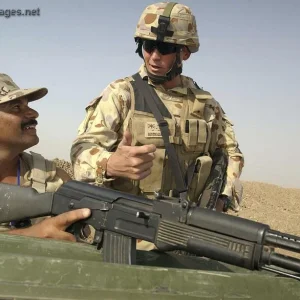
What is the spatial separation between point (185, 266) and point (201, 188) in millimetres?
1379

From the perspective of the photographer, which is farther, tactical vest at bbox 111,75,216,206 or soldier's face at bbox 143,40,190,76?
soldier's face at bbox 143,40,190,76

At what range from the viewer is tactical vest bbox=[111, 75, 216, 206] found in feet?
11.5

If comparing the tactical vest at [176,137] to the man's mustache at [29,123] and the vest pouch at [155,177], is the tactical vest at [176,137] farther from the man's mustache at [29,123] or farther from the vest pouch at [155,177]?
the man's mustache at [29,123]

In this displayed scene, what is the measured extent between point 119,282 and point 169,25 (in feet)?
7.81

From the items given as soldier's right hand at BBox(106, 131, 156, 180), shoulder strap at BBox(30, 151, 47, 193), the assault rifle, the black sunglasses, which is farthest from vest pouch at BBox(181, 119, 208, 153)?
the assault rifle

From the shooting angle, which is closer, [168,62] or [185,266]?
[185,266]

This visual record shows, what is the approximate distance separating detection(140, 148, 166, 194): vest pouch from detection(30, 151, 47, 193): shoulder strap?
2.21 feet

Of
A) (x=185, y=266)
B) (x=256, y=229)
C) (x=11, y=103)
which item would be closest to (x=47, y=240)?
(x=185, y=266)

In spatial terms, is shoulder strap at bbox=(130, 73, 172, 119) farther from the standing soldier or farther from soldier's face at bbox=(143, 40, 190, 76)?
soldier's face at bbox=(143, 40, 190, 76)

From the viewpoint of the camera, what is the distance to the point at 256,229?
6.75 ft

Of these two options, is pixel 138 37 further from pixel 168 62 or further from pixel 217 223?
pixel 217 223

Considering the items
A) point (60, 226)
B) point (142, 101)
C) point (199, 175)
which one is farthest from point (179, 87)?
point (60, 226)

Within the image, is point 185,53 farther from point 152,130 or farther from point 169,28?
point 152,130

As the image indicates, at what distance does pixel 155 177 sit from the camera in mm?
3547
